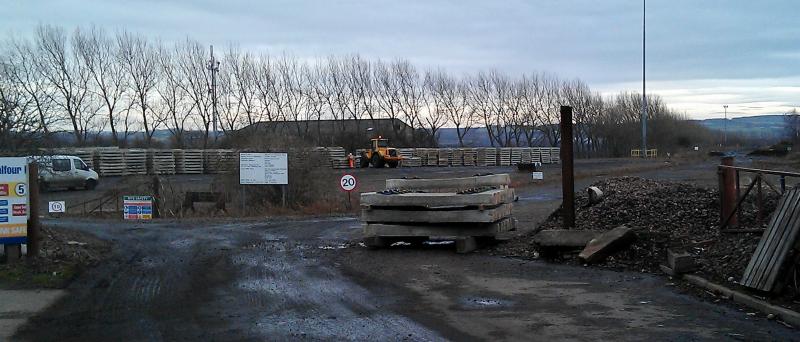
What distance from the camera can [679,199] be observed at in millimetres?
13750

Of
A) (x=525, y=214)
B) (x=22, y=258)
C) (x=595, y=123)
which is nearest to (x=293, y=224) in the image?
(x=525, y=214)

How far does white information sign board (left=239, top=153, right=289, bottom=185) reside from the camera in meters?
25.6

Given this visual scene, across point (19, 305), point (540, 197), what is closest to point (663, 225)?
point (19, 305)

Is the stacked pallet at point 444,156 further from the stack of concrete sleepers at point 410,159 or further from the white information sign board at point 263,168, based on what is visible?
the white information sign board at point 263,168

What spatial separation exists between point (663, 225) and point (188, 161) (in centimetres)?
4972

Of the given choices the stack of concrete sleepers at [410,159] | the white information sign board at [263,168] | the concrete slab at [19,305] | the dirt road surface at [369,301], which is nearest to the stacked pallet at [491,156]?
the stack of concrete sleepers at [410,159]

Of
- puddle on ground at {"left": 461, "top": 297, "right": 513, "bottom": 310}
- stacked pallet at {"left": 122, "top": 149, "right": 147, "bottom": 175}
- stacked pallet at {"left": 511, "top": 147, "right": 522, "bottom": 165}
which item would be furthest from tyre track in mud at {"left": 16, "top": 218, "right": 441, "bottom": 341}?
stacked pallet at {"left": 511, "top": 147, "right": 522, "bottom": 165}

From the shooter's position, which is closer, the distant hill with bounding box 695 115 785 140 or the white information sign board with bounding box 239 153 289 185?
the white information sign board with bounding box 239 153 289 185

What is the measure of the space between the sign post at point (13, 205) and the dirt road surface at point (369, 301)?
4.41 feet

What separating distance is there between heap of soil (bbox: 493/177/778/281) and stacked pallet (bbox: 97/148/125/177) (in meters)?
Result: 42.0

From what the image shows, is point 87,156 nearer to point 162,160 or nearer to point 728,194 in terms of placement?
point 162,160

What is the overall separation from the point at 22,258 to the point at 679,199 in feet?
37.2

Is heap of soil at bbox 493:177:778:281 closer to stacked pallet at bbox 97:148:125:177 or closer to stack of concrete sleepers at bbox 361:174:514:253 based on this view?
stack of concrete sleepers at bbox 361:174:514:253

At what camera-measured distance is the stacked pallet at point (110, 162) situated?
5056cm
